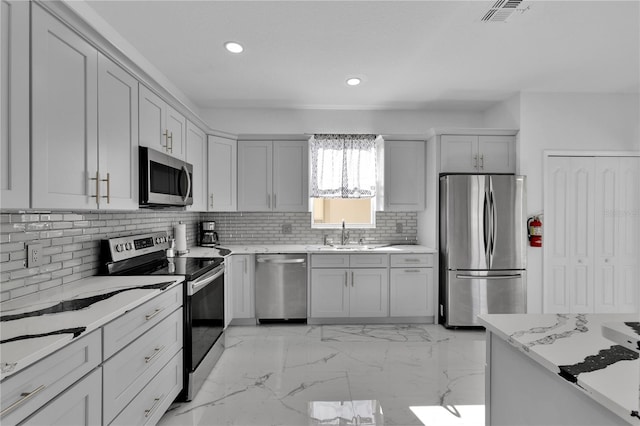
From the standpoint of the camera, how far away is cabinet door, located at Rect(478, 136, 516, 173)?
3.90 metres

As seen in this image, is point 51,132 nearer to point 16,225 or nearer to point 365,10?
point 16,225

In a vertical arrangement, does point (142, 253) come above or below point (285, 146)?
below

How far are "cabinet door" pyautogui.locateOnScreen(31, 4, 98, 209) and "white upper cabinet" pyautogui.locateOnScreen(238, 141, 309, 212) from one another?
243 cm

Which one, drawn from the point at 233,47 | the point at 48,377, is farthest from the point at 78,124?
the point at 233,47

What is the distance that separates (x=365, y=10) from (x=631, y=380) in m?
2.30

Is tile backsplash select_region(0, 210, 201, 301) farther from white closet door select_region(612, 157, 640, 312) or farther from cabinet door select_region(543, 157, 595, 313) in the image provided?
white closet door select_region(612, 157, 640, 312)

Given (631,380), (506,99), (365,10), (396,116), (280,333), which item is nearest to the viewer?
(631,380)

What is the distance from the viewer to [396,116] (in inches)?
171

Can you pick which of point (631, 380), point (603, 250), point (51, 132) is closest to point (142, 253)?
point (51, 132)

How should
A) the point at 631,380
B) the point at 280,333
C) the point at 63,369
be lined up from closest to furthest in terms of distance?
the point at 631,380 → the point at 63,369 → the point at 280,333

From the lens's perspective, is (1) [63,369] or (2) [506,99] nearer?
(1) [63,369]

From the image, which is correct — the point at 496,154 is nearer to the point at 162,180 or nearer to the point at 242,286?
the point at 242,286

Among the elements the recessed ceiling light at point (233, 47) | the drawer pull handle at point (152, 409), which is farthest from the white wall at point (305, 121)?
the drawer pull handle at point (152, 409)

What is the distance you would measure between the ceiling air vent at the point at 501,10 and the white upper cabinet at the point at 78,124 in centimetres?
243
